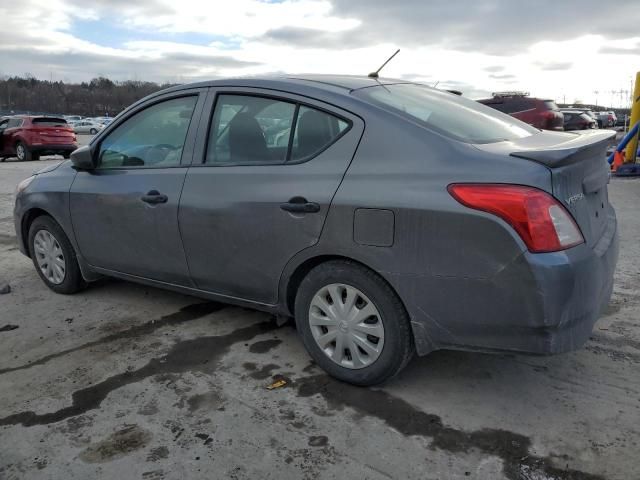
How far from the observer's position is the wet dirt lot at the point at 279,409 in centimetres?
244

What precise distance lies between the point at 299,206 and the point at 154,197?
3.85ft

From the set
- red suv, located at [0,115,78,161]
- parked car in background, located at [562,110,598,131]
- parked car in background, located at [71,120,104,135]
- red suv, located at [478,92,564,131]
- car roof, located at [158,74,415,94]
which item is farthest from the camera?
parked car in background, located at [71,120,104,135]

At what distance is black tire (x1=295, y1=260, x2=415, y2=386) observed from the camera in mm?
2816

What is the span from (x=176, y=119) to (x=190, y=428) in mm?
2010

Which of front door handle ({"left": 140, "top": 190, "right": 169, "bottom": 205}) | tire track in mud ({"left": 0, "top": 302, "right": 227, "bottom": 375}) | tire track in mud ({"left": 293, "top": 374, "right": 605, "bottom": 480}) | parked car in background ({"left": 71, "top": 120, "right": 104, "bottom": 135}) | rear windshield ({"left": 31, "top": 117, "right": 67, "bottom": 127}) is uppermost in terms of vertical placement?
parked car in background ({"left": 71, "top": 120, "right": 104, "bottom": 135})

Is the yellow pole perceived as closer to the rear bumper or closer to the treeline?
the rear bumper

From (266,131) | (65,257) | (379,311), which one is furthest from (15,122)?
(379,311)

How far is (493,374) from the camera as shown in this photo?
127 inches

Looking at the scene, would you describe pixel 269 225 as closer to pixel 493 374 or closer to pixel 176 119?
pixel 176 119

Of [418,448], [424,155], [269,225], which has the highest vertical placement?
[424,155]

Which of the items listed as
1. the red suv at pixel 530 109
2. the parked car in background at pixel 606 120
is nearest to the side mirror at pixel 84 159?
the red suv at pixel 530 109

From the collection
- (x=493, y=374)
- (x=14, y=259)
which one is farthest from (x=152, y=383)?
(x=14, y=259)

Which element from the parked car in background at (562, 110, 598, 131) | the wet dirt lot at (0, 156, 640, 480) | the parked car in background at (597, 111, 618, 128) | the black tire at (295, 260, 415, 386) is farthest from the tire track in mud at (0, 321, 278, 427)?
the parked car in background at (597, 111, 618, 128)

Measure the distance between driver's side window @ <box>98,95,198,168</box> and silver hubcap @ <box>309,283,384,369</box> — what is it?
54.9 inches
